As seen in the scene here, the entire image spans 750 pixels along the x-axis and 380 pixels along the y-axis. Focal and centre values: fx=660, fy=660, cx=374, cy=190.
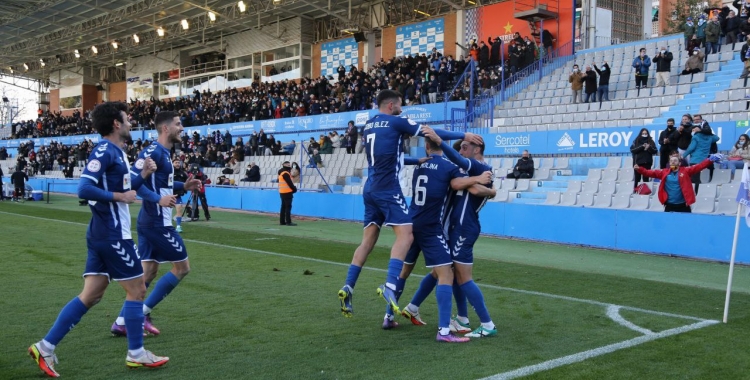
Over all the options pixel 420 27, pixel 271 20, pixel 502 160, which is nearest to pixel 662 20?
pixel 420 27

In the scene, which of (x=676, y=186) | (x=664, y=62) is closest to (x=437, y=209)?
(x=676, y=186)

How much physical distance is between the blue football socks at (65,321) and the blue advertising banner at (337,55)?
3443 cm

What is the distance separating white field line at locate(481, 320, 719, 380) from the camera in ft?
15.7

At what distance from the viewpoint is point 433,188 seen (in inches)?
237

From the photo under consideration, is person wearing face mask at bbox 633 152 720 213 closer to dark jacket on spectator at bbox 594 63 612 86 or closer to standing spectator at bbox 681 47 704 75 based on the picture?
dark jacket on spectator at bbox 594 63 612 86

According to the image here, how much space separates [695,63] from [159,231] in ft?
62.5

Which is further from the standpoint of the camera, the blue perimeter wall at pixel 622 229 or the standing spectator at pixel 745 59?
the standing spectator at pixel 745 59

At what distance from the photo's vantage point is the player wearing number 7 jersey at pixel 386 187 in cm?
619

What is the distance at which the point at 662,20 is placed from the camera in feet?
173

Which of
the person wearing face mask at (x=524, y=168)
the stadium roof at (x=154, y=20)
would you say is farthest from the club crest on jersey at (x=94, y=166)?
the stadium roof at (x=154, y=20)

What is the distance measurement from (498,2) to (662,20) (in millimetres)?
28438

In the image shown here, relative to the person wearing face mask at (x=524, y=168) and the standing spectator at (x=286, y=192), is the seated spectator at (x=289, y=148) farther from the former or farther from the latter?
the person wearing face mask at (x=524, y=168)

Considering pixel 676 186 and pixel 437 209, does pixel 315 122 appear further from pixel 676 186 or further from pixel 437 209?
pixel 437 209

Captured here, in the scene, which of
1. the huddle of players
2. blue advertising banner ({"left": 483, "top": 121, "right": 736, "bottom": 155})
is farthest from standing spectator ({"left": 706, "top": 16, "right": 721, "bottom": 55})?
the huddle of players
